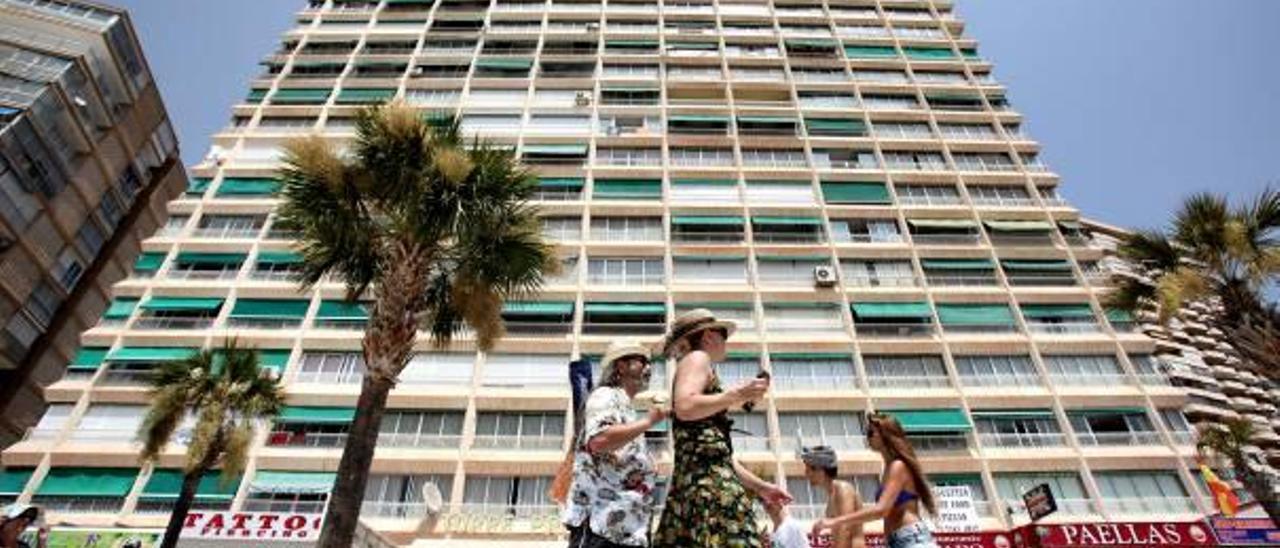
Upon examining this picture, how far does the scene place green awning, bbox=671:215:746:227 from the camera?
1052 inches

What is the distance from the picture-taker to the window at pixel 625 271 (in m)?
25.2

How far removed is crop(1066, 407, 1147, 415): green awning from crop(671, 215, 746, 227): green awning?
13.2m

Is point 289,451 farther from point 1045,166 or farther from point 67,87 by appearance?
point 1045,166

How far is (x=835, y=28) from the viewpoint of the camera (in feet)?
120

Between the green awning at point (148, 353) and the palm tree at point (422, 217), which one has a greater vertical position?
the green awning at point (148, 353)

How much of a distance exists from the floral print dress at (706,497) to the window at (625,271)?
21923 millimetres

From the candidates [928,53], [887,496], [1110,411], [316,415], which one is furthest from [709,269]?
[887,496]

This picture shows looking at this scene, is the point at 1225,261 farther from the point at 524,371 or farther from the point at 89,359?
the point at 89,359

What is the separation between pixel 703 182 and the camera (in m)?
28.5

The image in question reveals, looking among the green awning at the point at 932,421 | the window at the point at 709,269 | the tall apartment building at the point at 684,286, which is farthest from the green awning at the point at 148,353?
the green awning at the point at 932,421

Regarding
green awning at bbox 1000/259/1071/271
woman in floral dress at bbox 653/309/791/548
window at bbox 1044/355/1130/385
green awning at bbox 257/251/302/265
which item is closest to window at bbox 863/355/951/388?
A: window at bbox 1044/355/1130/385

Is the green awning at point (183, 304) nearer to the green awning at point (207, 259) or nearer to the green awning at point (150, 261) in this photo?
the green awning at point (150, 261)

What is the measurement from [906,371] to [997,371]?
3.19 m

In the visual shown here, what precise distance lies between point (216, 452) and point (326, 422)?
362 inches
